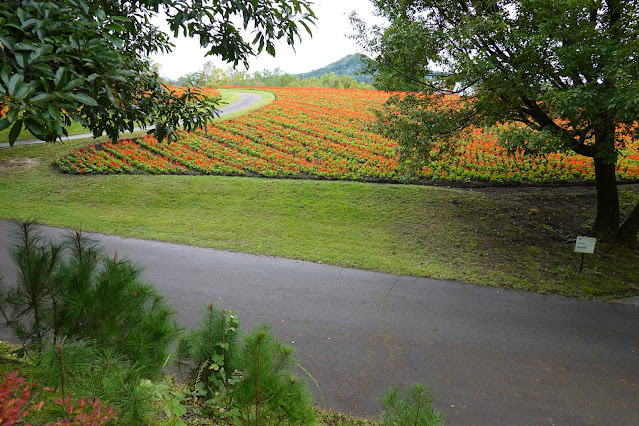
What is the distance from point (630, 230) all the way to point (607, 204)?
0.75 meters

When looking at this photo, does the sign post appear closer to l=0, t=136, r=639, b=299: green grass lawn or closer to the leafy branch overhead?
l=0, t=136, r=639, b=299: green grass lawn

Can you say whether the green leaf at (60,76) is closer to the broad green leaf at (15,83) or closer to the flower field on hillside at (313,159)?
the broad green leaf at (15,83)

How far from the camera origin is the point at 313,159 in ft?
48.3

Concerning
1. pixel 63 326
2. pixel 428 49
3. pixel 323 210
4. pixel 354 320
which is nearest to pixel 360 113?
pixel 323 210

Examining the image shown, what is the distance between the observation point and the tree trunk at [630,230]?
8.94 metres

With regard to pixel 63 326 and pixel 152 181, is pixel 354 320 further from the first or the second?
pixel 152 181

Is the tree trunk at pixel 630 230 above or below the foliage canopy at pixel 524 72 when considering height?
below

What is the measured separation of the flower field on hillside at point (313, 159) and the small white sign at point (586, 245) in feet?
13.4

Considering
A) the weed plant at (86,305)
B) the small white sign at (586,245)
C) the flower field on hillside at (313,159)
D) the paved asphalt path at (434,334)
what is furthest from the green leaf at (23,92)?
the flower field on hillside at (313,159)

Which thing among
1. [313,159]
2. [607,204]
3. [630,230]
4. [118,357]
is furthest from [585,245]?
[313,159]

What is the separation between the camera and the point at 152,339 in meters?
2.62

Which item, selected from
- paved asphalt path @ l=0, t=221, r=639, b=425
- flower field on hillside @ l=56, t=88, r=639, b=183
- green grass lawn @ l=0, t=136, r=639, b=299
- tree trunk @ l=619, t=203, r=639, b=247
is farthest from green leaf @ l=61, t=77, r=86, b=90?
tree trunk @ l=619, t=203, r=639, b=247

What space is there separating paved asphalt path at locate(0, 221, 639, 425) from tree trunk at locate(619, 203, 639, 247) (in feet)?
10.3

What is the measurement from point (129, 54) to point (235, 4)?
1564 mm
